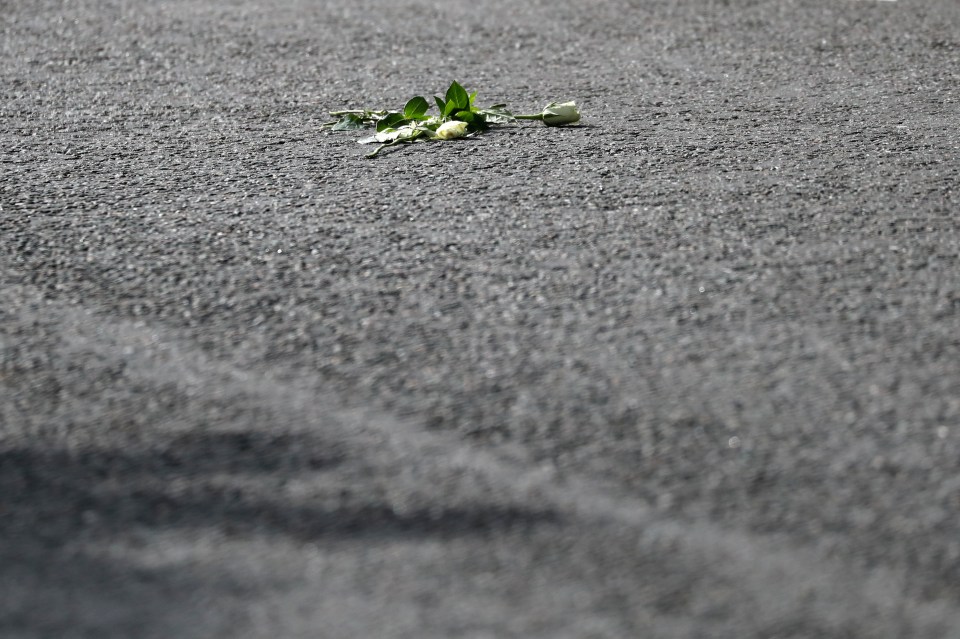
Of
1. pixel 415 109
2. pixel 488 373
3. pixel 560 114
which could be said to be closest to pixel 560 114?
pixel 560 114

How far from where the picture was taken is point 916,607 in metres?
1.90

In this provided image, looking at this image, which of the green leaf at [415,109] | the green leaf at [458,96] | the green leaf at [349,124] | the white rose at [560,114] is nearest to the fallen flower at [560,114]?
the white rose at [560,114]

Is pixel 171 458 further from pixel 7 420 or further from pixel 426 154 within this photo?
pixel 426 154

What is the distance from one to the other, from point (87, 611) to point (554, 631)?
76 cm

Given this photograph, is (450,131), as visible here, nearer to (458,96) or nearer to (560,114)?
(458,96)

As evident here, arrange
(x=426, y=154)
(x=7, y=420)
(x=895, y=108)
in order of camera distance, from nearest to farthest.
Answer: (x=7, y=420) → (x=426, y=154) → (x=895, y=108)

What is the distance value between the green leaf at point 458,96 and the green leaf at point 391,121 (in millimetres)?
200

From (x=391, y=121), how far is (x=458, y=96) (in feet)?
0.94

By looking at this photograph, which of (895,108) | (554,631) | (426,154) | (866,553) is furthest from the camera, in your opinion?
(895,108)

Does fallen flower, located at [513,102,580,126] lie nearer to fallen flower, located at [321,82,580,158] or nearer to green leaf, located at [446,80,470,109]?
fallen flower, located at [321,82,580,158]

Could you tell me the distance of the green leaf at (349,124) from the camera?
487 centimetres

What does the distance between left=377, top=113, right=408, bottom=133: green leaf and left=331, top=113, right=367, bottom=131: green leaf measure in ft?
0.49

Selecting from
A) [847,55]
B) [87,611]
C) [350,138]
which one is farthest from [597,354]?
[847,55]

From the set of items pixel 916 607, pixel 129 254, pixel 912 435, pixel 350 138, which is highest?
pixel 350 138
